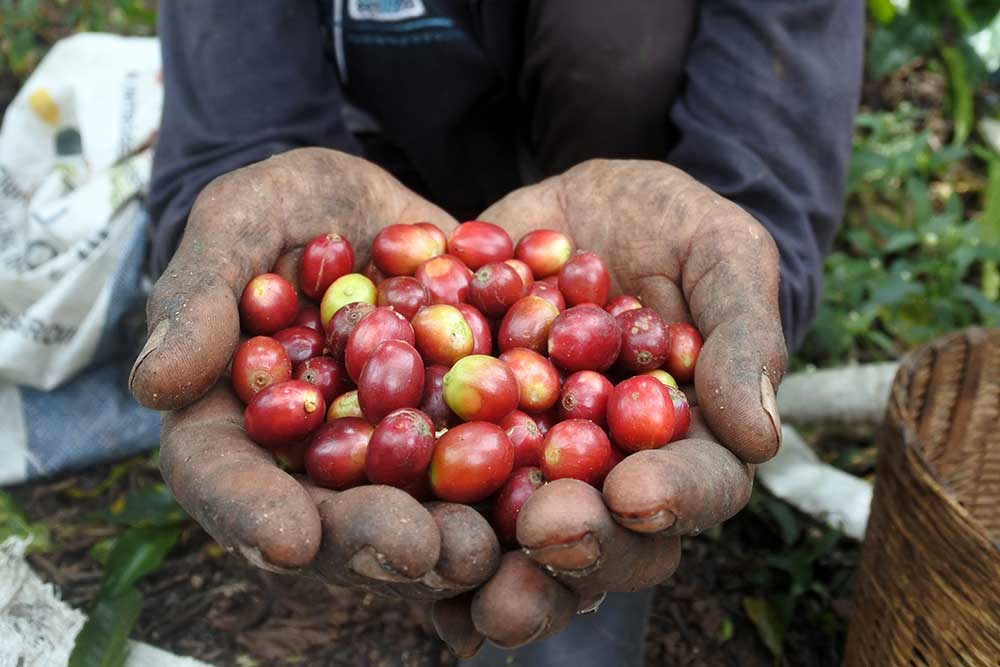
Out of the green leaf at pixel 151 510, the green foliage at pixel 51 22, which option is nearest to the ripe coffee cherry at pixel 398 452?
the green leaf at pixel 151 510

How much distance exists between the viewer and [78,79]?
3.83 metres

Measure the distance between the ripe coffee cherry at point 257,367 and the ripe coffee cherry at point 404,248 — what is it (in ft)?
1.60

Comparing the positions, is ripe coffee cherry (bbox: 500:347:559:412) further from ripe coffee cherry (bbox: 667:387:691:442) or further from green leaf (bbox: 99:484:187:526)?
green leaf (bbox: 99:484:187:526)

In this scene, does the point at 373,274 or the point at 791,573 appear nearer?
the point at 373,274

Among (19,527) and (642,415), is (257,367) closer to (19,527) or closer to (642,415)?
(642,415)

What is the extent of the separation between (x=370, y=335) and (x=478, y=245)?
0.53 metres

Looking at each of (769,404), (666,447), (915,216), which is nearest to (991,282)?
(915,216)

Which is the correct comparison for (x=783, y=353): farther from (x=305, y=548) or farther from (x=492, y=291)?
(x=305, y=548)

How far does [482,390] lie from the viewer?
2090 mm

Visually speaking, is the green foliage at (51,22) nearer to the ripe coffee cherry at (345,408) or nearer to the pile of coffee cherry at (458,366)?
the pile of coffee cherry at (458,366)

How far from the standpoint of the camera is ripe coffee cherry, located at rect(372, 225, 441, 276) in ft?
8.45

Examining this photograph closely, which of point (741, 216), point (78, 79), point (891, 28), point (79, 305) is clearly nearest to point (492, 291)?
point (741, 216)

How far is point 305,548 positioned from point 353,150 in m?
1.87

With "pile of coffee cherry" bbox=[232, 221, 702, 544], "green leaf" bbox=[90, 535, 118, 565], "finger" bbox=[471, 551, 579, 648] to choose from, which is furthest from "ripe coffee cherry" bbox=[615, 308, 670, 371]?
"green leaf" bbox=[90, 535, 118, 565]
